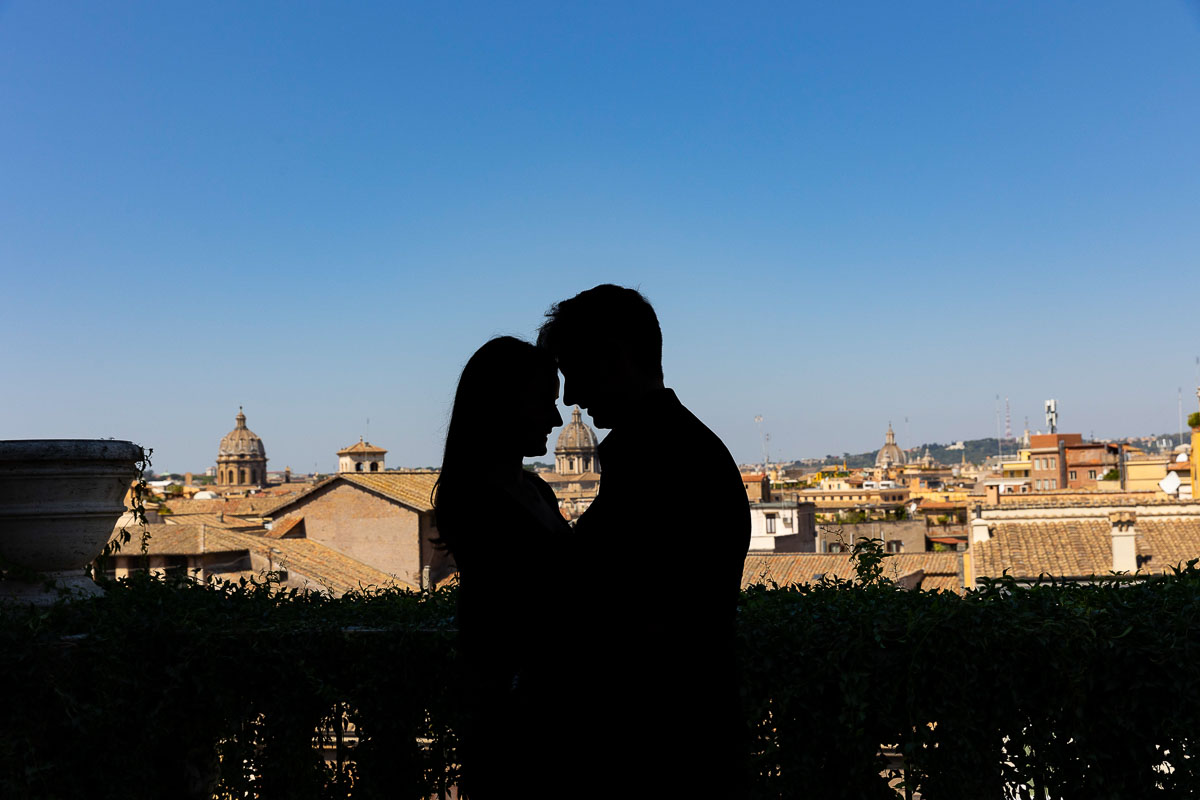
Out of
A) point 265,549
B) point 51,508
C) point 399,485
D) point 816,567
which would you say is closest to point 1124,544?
point 816,567

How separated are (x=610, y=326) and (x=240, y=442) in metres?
144

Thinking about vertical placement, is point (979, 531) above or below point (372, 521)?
below

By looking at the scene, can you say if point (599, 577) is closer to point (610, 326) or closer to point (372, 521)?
point (610, 326)

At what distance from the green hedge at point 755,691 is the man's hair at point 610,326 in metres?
1.29

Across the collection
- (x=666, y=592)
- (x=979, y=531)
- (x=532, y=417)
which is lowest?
(x=979, y=531)

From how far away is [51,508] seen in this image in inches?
146

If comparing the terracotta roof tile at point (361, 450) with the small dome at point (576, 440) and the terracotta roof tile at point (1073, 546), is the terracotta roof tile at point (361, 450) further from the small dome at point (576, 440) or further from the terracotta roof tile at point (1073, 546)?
the small dome at point (576, 440)

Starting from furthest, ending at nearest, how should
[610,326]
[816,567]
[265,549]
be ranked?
[265,549] < [816,567] < [610,326]

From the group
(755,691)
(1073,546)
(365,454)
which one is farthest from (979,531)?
(365,454)

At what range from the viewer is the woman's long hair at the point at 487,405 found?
6.64ft

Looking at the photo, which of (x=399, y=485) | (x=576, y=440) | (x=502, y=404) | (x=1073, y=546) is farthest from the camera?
(x=576, y=440)

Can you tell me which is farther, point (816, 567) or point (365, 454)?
point (365, 454)

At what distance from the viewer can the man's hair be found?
6.07 feet

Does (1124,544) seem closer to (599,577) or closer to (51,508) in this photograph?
(51,508)
